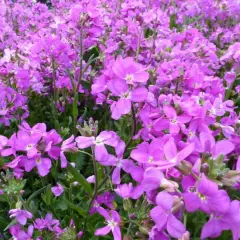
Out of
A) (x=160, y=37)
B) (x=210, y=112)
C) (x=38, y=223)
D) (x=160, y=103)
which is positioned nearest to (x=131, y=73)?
(x=160, y=103)

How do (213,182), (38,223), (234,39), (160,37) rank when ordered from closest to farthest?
(213,182)
(38,223)
(160,37)
(234,39)

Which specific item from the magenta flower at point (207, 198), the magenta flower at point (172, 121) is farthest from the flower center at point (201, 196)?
the magenta flower at point (172, 121)

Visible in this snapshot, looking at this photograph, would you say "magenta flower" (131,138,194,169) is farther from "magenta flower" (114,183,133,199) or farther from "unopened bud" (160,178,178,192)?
"magenta flower" (114,183,133,199)

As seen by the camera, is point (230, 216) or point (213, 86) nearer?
point (230, 216)

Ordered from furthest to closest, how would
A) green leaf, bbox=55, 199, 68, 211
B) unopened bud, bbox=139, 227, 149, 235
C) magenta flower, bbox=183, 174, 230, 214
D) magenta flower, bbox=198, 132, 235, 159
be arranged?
1. green leaf, bbox=55, 199, 68, 211
2. unopened bud, bbox=139, 227, 149, 235
3. magenta flower, bbox=198, 132, 235, 159
4. magenta flower, bbox=183, 174, 230, 214

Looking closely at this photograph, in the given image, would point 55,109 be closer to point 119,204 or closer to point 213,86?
point 119,204

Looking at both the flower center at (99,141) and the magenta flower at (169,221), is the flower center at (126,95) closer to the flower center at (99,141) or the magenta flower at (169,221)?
the flower center at (99,141)

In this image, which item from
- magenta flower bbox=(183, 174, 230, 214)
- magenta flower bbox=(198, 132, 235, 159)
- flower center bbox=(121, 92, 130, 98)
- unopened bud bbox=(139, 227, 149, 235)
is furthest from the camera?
flower center bbox=(121, 92, 130, 98)

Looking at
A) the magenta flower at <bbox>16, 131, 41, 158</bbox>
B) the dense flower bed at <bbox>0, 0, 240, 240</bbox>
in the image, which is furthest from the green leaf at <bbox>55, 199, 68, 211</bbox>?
the magenta flower at <bbox>16, 131, 41, 158</bbox>

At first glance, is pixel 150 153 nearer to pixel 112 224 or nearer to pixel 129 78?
pixel 129 78
